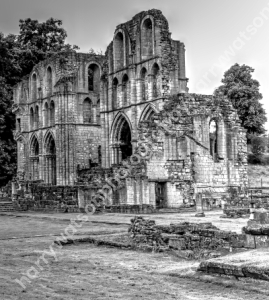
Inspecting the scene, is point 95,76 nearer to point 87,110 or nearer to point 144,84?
point 87,110

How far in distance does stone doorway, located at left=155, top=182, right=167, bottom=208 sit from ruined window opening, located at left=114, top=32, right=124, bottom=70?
14.3m

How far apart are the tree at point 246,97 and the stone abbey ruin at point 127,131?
14507 mm

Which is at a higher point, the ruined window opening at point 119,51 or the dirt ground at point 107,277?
the ruined window opening at point 119,51

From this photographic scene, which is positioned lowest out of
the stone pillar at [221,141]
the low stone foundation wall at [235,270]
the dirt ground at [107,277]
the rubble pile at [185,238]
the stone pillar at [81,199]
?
the dirt ground at [107,277]

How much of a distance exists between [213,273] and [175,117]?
2410cm

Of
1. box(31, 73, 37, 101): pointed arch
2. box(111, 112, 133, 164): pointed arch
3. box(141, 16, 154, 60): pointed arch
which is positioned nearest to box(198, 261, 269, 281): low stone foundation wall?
box(141, 16, 154, 60): pointed arch

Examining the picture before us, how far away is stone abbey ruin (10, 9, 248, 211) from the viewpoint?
32719 mm

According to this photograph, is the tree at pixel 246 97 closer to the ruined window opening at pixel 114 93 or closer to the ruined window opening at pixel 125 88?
the ruined window opening at pixel 114 93

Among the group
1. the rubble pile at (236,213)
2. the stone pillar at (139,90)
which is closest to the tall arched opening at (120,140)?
the stone pillar at (139,90)

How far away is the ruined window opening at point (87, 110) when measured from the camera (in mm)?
52131

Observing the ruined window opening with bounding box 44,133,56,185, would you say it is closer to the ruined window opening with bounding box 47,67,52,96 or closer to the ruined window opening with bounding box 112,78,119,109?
the ruined window opening with bounding box 47,67,52,96

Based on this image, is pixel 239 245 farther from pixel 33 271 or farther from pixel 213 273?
pixel 33 271

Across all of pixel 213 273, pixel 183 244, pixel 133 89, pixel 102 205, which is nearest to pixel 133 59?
pixel 133 89

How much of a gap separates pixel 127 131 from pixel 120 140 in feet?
2.91
